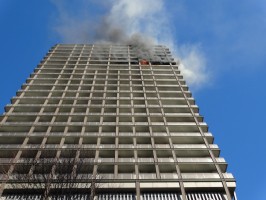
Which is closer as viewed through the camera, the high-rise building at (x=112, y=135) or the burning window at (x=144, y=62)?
the high-rise building at (x=112, y=135)

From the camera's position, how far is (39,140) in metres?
41.2

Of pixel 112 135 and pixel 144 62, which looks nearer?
pixel 112 135

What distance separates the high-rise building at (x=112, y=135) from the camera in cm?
3275

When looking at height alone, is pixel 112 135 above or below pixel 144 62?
below

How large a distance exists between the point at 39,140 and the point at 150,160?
1450 cm

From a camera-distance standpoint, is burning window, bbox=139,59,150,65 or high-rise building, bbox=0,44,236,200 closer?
high-rise building, bbox=0,44,236,200

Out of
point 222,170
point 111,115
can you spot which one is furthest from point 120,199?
point 111,115

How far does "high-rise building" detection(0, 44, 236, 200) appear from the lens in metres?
32.8

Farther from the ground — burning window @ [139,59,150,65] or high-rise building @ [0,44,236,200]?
burning window @ [139,59,150,65]

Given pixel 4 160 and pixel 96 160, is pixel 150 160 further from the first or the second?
pixel 4 160

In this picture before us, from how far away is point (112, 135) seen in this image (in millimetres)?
42125

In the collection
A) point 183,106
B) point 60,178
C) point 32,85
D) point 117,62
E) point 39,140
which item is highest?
point 117,62

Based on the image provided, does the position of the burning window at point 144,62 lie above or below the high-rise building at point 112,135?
above

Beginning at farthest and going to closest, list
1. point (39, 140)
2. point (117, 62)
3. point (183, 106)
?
point (117, 62)
point (183, 106)
point (39, 140)
